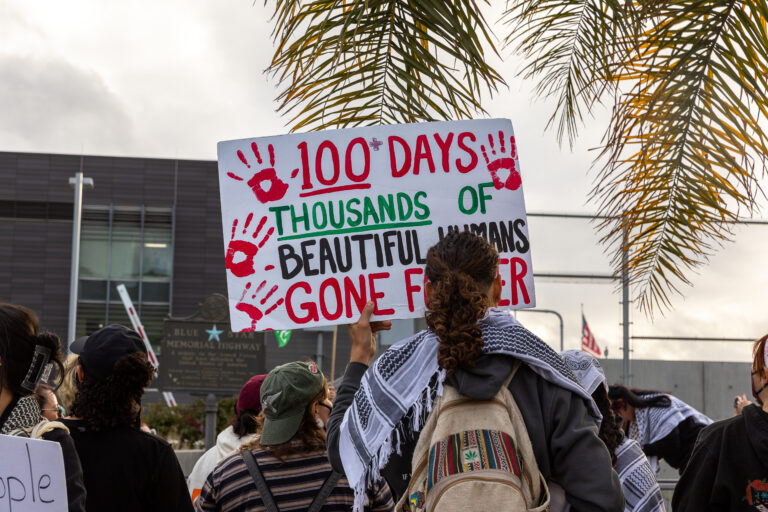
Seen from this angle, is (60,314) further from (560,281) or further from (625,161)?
(625,161)

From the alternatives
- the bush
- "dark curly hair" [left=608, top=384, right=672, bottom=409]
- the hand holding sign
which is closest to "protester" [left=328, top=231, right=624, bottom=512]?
the hand holding sign

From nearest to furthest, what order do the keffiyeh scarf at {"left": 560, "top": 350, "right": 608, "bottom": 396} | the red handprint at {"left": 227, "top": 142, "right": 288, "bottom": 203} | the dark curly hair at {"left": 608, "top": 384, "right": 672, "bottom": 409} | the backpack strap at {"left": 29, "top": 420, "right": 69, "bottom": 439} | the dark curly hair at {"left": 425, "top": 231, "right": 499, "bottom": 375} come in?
the dark curly hair at {"left": 425, "top": 231, "right": 499, "bottom": 375} < the backpack strap at {"left": 29, "top": 420, "right": 69, "bottom": 439} < the red handprint at {"left": 227, "top": 142, "right": 288, "bottom": 203} < the keffiyeh scarf at {"left": 560, "top": 350, "right": 608, "bottom": 396} < the dark curly hair at {"left": 608, "top": 384, "right": 672, "bottom": 409}

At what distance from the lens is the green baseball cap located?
3.36 m

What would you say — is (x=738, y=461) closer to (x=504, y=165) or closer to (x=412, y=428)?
(x=504, y=165)

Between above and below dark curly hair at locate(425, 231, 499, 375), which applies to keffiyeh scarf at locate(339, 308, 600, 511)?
below

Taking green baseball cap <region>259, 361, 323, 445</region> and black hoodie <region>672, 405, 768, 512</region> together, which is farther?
green baseball cap <region>259, 361, 323, 445</region>

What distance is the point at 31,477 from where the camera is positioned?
2.26 m

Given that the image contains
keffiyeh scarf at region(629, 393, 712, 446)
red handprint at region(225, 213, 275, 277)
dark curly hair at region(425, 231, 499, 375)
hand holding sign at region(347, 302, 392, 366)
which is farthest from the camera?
keffiyeh scarf at region(629, 393, 712, 446)

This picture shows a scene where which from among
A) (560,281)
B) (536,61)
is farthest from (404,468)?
(560,281)

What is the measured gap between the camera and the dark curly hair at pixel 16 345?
2490mm

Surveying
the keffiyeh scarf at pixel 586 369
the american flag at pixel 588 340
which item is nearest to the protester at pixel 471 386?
the keffiyeh scarf at pixel 586 369

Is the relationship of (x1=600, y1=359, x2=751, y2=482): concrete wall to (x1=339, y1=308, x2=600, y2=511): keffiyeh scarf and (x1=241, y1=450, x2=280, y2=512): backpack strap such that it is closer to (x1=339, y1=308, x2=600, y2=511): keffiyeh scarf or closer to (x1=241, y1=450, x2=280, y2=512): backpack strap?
(x1=241, y1=450, x2=280, y2=512): backpack strap

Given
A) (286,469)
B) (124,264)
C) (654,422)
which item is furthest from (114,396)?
(124,264)

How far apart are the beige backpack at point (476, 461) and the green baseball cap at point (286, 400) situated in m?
1.21
